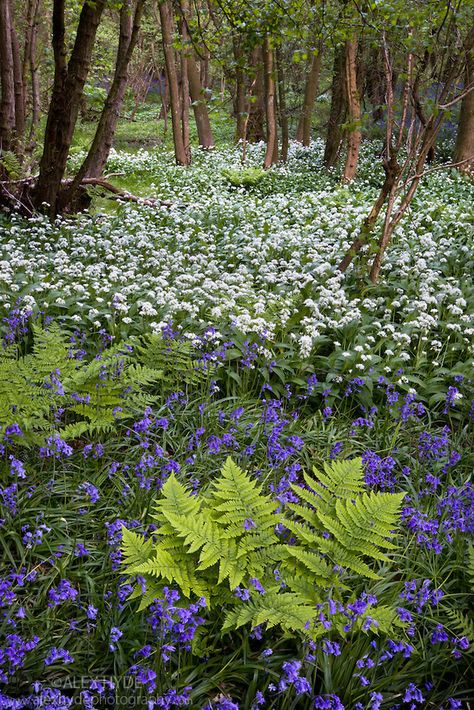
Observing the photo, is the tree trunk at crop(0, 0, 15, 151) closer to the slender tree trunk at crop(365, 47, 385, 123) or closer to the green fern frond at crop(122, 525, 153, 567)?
the green fern frond at crop(122, 525, 153, 567)

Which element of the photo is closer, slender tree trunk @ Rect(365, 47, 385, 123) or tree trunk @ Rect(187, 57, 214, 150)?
slender tree trunk @ Rect(365, 47, 385, 123)

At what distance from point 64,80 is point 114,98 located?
1.73 m

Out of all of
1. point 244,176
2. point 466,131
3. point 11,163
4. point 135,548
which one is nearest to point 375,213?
point 135,548

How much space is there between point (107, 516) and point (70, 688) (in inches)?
39.2

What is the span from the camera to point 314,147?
21.2 meters

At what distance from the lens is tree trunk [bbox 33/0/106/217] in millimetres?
7973

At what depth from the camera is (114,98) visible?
973 centimetres

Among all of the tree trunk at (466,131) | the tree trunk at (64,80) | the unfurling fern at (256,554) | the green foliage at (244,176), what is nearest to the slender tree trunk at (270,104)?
the green foliage at (244,176)

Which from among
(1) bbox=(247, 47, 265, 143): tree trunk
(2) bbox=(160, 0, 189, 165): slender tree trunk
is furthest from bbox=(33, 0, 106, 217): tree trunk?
(1) bbox=(247, 47, 265, 143): tree trunk

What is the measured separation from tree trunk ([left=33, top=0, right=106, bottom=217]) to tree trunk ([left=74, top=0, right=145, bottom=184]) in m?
0.87

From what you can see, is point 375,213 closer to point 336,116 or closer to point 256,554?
point 256,554

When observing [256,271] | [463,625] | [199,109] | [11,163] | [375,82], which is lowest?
[463,625]

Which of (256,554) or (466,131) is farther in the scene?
(466,131)

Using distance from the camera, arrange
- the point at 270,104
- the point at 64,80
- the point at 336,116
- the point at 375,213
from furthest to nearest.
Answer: the point at 336,116 < the point at 270,104 < the point at 64,80 < the point at 375,213
